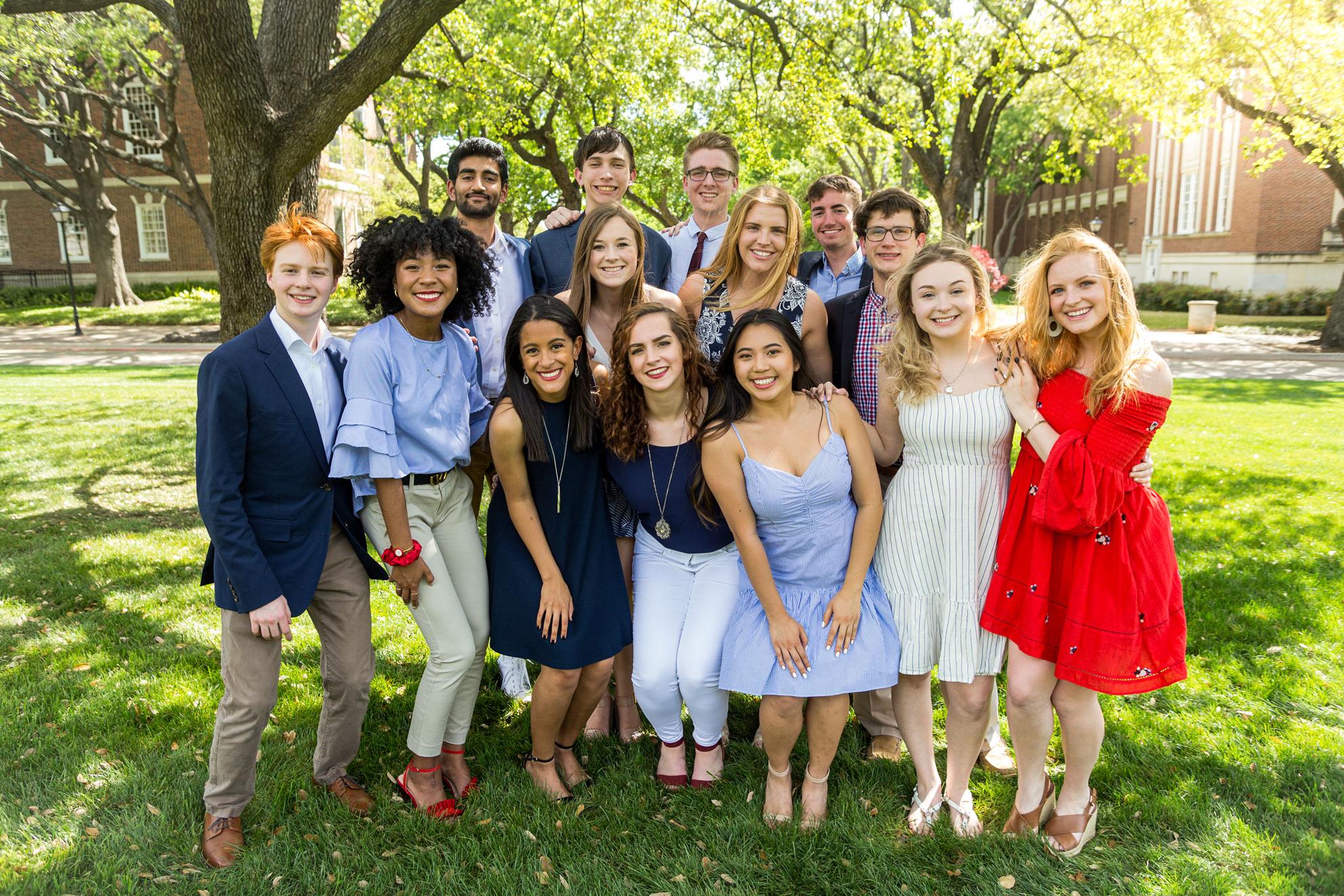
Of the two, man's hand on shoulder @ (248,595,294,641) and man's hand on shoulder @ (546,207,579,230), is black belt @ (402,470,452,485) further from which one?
man's hand on shoulder @ (546,207,579,230)

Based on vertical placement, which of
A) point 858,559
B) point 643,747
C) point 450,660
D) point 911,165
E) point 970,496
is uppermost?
point 911,165

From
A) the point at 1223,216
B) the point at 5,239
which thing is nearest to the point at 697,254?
the point at 1223,216

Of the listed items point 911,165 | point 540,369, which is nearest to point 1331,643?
point 540,369

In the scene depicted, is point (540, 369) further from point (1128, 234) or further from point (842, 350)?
point (1128, 234)

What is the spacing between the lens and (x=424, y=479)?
3.48m

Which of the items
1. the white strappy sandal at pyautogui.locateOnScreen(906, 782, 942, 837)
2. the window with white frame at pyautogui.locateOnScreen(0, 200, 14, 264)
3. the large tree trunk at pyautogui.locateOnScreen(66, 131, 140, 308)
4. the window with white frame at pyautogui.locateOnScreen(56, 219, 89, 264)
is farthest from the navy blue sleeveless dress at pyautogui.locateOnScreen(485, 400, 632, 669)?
the window with white frame at pyautogui.locateOnScreen(0, 200, 14, 264)

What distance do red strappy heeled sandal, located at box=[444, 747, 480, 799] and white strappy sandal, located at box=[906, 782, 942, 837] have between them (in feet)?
5.97

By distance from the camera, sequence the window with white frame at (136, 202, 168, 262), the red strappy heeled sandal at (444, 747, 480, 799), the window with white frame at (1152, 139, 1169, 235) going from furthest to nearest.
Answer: the window with white frame at (1152, 139, 1169, 235)
the window with white frame at (136, 202, 168, 262)
the red strappy heeled sandal at (444, 747, 480, 799)

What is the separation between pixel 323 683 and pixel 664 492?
1.58 metres

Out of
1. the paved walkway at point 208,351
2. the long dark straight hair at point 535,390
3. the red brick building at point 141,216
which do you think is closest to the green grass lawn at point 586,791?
the long dark straight hair at point 535,390

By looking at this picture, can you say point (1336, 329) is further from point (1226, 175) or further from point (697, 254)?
point (697, 254)

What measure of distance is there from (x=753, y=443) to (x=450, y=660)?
1532 mm

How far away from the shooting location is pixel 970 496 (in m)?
3.35

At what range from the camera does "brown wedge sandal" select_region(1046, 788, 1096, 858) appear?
10.7 ft
